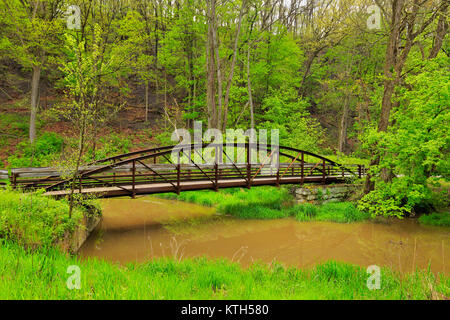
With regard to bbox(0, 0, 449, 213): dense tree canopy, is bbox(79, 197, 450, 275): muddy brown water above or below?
below

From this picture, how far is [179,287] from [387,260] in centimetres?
671

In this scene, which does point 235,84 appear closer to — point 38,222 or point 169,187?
point 169,187

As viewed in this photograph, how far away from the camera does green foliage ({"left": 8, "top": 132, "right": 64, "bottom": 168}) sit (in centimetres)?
1686

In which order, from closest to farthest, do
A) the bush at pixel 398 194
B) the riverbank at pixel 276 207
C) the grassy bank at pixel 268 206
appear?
the bush at pixel 398 194 → the riverbank at pixel 276 207 → the grassy bank at pixel 268 206

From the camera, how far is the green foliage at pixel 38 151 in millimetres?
16859

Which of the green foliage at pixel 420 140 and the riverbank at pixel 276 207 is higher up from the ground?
the green foliage at pixel 420 140

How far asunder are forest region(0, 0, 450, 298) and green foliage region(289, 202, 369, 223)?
17 cm

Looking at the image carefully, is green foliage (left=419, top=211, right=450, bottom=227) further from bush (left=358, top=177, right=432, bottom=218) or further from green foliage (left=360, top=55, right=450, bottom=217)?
green foliage (left=360, top=55, right=450, bottom=217)

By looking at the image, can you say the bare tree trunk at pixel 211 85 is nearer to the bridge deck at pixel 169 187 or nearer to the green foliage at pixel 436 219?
the bridge deck at pixel 169 187

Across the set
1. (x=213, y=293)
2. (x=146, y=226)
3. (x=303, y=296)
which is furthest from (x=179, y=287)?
(x=146, y=226)

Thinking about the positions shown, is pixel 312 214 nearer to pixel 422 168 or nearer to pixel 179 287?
pixel 422 168

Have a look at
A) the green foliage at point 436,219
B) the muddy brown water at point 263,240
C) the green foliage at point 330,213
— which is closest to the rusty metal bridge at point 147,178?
the muddy brown water at point 263,240

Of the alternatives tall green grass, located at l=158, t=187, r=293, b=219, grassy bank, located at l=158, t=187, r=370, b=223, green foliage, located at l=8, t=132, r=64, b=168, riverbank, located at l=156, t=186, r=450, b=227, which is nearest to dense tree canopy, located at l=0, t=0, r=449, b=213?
green foliage, located at l=8, t=132, r=64, b=168

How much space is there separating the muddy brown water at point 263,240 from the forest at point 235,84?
1.19 metres
